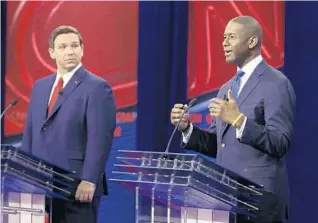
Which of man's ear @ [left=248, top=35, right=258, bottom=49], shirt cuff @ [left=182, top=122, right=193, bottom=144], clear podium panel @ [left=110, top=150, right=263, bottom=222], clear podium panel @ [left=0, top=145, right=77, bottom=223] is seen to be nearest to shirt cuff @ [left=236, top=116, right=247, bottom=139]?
clear podium panel @ [left=110, top=150, right=263, bottom=222]

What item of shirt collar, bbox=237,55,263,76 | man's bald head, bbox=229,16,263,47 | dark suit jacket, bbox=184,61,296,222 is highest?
man's bald head, bbox=229,16,263,47

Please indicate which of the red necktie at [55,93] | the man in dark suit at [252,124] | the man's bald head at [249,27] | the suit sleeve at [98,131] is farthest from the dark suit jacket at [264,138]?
the red necktie at [55,93]

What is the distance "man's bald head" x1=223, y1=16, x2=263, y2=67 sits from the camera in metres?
3.33

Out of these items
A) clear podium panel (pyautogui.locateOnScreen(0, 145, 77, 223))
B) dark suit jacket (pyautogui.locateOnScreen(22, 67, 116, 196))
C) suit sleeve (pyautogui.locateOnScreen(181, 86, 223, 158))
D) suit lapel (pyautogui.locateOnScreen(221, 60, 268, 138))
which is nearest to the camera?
clear podium panel (pyautogui.locateOnScreen(0, 145, 77, 223))

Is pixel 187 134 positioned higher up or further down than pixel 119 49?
further down

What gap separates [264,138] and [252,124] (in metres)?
0.08

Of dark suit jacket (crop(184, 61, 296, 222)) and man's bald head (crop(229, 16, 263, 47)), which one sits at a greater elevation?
man's bald head (crop(229, 16, 263, 47))

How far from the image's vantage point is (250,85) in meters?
3.27

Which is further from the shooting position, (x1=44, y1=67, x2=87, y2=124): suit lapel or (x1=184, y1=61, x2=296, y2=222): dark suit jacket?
(x1=44, y1=67, x2=87, y2=124): suit lapel

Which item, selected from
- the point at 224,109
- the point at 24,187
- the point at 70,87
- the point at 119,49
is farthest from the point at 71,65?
the point at 119,49

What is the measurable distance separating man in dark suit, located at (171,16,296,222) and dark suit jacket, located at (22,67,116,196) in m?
0.51

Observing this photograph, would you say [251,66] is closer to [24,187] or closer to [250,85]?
[250,85]

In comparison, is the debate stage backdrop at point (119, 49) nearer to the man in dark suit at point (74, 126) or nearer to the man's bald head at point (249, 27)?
the man in dark suit at point (74, 126)

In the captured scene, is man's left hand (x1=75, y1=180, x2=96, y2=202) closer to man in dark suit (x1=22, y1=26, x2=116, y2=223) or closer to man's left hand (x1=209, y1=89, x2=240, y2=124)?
man in dark suit (x1=22, y1=26, x2=116, y2=223)
